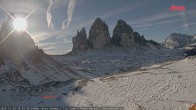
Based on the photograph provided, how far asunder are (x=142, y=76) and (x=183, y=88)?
12868 millimetres

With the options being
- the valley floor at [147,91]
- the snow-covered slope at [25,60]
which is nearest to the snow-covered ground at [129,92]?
the valley floor at [147,91]

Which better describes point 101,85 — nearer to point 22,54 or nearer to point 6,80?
point 6,80

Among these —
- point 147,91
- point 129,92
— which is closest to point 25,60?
point 129,92

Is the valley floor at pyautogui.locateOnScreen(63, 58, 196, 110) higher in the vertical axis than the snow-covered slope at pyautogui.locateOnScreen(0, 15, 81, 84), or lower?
lower

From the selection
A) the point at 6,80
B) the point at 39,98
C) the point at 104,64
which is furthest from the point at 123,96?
the point at 104,64

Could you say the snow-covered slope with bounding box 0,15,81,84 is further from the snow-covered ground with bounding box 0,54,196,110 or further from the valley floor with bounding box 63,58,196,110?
the valley floor with bounding box 63,58,196,110

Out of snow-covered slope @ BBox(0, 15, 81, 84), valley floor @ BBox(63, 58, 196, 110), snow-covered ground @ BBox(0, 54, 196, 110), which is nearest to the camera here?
valley floor @ BBox(63, 58, 196, 110)

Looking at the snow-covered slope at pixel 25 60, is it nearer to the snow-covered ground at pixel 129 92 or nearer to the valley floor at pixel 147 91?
the snow-covered ground at pixel 129 92

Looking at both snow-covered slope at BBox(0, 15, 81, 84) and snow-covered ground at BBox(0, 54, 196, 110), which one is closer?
snow-covered ground at BBox(0, 54, 196, 110)

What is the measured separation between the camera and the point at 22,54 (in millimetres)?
113188

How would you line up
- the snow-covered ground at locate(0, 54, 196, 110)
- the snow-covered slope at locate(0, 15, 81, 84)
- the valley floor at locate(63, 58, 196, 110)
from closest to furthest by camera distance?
the valley floor at locate(63, 58, 196, 110) < the snow-covered ground at locate(0, 54, 196, 110) < the snow-covered slope at locate(0, 15, 81, 84)

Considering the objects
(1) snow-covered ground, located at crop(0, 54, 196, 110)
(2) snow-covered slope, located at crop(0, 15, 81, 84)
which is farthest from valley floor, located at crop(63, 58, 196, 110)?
(2) snow-covered slope, located at crop(0, 15, 81, 84)

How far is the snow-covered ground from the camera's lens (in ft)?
145

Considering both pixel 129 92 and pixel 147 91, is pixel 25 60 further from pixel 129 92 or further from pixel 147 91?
pixel 147 91
